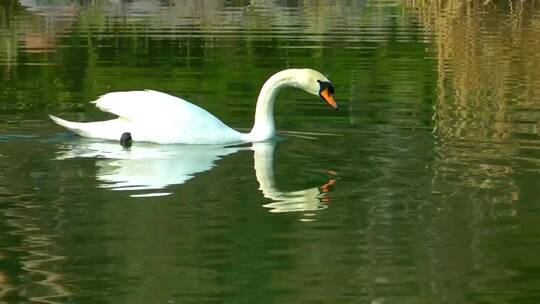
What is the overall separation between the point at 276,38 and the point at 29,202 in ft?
53.3

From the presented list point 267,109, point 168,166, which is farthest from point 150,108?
point 168,166

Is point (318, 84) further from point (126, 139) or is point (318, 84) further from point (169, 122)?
point (126, 139)

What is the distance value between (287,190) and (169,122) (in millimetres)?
2275

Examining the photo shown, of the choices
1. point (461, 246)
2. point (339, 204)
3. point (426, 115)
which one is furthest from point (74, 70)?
point (461, 246)

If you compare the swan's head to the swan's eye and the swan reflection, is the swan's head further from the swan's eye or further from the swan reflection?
the swan reflection

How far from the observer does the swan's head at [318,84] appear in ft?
42.7

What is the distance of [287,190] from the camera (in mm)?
10570

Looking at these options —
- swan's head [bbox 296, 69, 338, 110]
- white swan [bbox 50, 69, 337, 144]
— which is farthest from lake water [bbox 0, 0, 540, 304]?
swan's head [bbox 296, 69, 338, 110]

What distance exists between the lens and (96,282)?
773 centimetres

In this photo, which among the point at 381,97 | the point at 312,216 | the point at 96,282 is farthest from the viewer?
the point at 381,97

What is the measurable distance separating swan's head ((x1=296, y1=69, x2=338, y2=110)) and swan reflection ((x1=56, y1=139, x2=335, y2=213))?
63 cm

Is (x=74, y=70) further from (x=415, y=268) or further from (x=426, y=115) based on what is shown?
(x=415, y=268)

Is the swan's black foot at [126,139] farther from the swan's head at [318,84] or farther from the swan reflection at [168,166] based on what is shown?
the swan's head at [318,84]

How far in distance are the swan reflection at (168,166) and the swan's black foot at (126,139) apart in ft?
0.15
